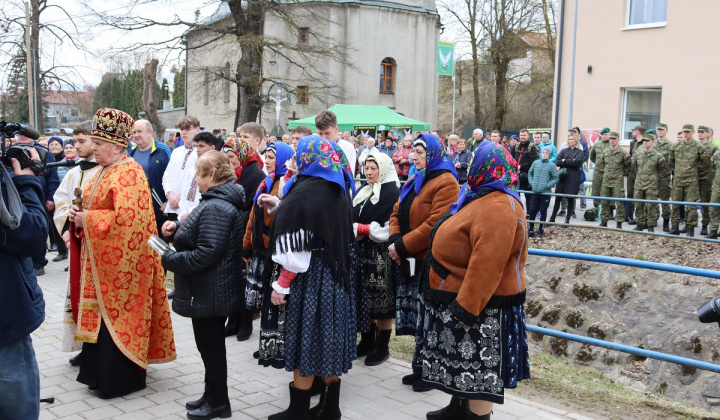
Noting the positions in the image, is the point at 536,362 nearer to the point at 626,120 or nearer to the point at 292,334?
the point at 292,334

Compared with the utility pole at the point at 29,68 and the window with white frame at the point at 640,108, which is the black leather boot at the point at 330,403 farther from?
the utility pole at the point at 29,68

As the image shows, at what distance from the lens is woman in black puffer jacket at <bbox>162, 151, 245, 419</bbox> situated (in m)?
4.29

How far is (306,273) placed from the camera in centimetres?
418

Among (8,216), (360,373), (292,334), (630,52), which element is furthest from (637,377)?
(630,52)

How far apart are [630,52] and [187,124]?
14.2 metres

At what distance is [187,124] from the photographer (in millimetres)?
7637

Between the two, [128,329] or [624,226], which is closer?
[128,329]

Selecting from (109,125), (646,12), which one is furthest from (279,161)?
(646,12)

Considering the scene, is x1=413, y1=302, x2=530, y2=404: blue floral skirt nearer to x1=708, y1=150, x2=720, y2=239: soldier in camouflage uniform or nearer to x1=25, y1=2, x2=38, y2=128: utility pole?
x1=708, y1=150, x2=720, y2=239: soldier in camouflage uniform

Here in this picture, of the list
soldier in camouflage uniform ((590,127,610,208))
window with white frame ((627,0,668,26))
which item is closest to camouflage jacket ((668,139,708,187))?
soldier in camouflage uniform ((590,127,610,208))

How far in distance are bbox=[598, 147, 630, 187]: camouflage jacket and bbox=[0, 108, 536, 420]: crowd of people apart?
8.90 metres

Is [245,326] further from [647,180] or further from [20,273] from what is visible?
[647,180]

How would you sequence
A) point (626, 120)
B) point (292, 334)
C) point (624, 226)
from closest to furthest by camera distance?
1. point (292, 334)
2. point (624, 226)
3. point (626, 120)

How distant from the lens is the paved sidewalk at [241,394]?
4.63 meters
